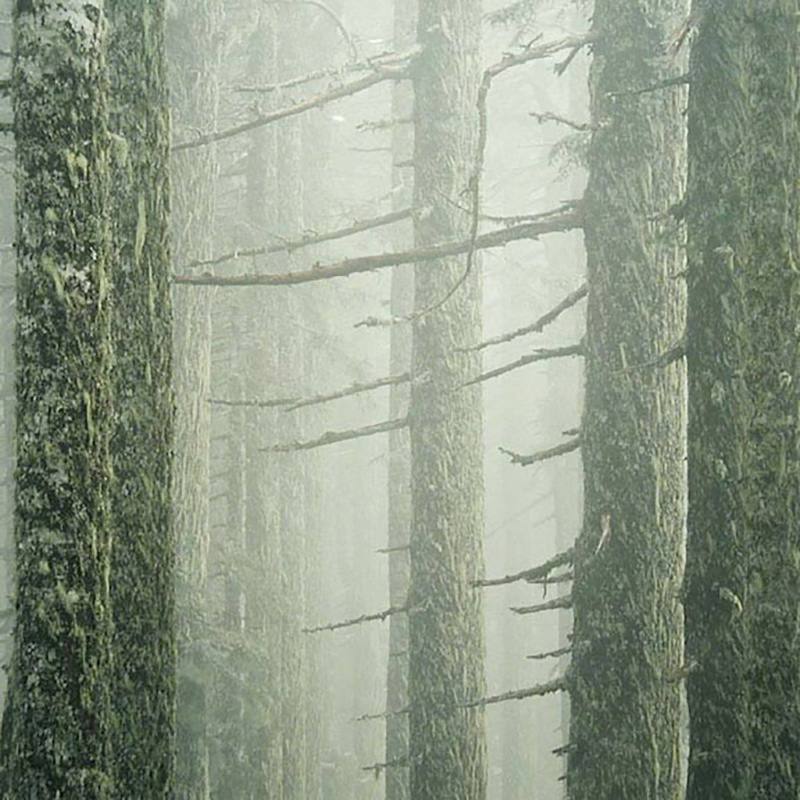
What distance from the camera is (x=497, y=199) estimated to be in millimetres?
25875

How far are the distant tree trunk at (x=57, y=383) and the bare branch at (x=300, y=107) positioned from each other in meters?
3.14

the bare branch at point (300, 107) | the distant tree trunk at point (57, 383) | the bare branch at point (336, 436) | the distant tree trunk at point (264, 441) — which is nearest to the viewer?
the distant tree trunk at point (57, 383)

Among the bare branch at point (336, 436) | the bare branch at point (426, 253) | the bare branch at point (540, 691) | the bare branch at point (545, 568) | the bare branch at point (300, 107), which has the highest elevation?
the bare branch at point (300, 107)

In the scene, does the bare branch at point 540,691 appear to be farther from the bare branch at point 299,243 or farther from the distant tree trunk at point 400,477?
the distant tree trunk at point 400,477

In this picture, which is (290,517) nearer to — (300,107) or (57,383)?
(300,107)

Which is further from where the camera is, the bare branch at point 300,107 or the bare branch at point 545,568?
the bare branch at point 300,107

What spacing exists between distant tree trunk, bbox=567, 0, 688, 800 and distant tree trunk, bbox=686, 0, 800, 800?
59.2 inches

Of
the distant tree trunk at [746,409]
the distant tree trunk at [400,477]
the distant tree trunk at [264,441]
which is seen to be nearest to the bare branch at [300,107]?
the distant tree trunk at [746,409]

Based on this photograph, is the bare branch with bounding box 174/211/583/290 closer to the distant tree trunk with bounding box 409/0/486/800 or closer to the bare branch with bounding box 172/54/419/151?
the bare branch with bounding box 172/54/419/151

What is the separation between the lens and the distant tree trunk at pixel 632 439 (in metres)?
6.52

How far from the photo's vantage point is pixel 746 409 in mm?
4797

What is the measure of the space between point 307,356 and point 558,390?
6351mm

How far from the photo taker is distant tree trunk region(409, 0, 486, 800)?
9195mm

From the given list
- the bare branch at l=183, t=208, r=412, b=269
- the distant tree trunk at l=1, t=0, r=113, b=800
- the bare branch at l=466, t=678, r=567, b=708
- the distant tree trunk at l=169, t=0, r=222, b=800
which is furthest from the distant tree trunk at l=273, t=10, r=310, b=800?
the distant tree trunk at l=1, t=0, r=113, b=800
